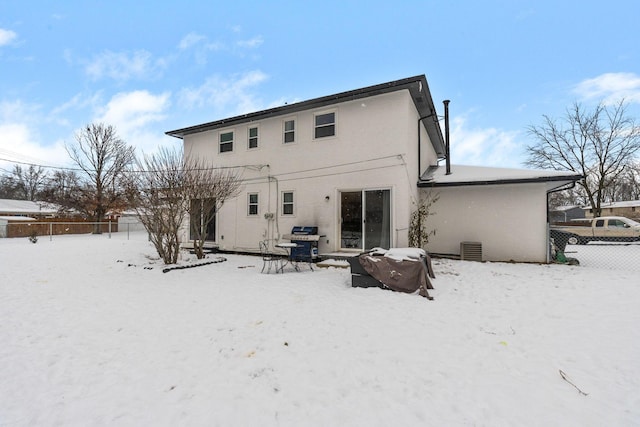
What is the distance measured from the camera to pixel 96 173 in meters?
24.1

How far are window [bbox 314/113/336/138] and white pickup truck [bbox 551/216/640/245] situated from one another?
45.0ft

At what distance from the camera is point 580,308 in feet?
15.9

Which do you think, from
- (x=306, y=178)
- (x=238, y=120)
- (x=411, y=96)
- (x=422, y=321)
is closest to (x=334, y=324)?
(x=422, y=321)

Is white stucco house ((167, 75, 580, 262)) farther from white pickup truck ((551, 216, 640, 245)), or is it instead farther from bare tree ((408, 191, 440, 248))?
white pickup truck ((551, 216, 640, 245))

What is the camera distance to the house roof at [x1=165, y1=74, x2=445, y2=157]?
8328mm

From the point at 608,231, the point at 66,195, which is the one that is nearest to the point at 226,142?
the point at 608,231

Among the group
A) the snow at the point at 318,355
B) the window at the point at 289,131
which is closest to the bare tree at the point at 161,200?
the snow at the point at 318,355

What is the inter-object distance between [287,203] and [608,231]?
1761cm

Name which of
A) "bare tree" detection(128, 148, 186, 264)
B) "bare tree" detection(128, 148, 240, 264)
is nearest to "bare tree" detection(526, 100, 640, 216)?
"bare tree" detection(128, 148, 240, 264)

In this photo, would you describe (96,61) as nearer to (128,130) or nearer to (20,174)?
(128,130)

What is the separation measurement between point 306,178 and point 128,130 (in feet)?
80.5

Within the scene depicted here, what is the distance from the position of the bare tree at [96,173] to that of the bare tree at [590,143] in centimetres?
3584

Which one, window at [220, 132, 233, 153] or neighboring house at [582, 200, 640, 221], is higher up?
window at [220, 132, 233, 153]

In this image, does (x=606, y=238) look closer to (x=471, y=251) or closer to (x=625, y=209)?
(x=471, y=251)
